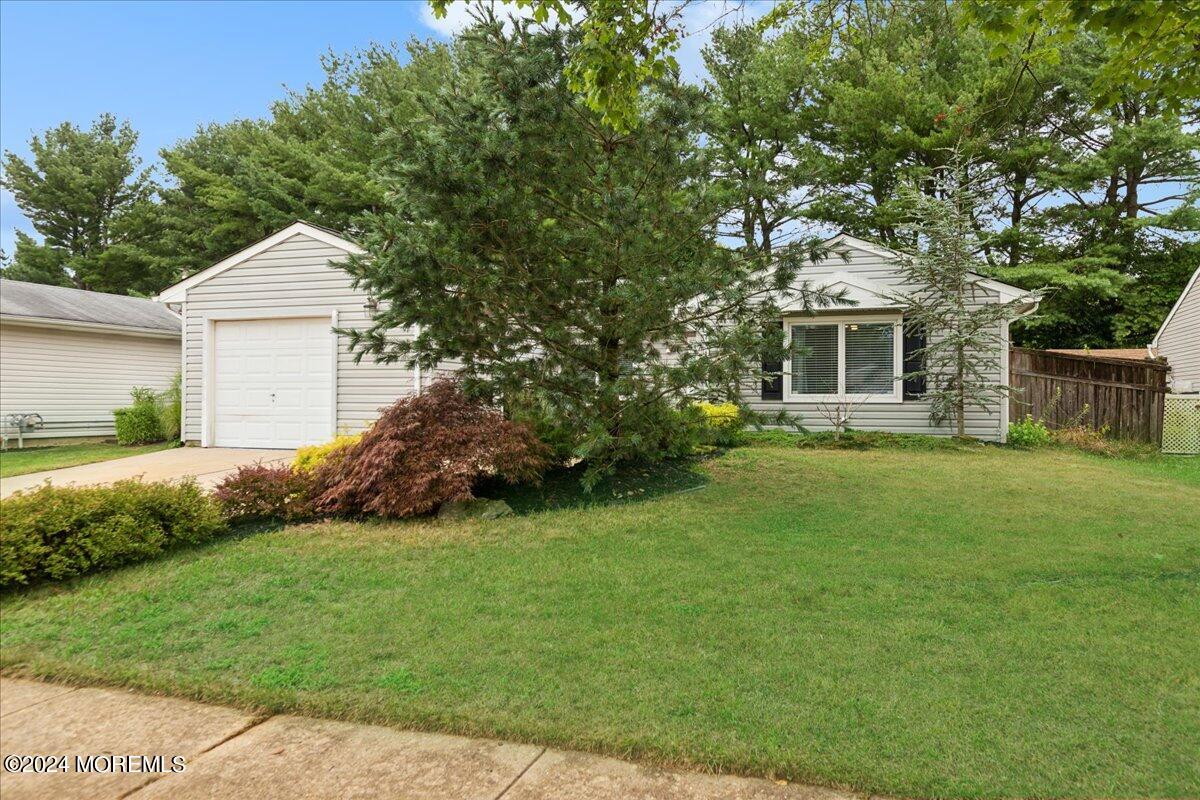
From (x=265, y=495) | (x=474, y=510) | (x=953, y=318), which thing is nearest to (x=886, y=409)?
(x=953, y=318)

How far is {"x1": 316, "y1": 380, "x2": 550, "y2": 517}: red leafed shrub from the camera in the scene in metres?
5.79

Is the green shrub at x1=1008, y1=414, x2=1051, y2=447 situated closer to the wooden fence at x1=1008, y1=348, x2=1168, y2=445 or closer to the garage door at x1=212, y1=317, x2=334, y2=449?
the wooden fence at x1=1008, y1=348, x2=1168, y2=445

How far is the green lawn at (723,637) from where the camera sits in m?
2.34

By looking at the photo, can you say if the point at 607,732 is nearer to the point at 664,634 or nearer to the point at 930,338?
the point at 664,634

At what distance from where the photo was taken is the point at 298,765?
2.24m

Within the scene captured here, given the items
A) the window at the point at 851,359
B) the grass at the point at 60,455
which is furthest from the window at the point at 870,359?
the grass at the point at 60,455

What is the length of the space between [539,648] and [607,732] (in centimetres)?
81

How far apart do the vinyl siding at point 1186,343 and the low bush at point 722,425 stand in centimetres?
1155

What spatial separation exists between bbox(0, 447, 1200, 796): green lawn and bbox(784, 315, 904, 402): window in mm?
5953

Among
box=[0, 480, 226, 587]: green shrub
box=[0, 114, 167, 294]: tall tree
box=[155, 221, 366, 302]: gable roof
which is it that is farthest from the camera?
box=[0, 114, 167, 294]: tall tree

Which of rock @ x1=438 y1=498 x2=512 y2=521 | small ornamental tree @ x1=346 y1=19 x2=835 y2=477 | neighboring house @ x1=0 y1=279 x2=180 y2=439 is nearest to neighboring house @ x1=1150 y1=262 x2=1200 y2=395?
small ornamental tree @ x1=346 y1=19 x2=835 y2=477

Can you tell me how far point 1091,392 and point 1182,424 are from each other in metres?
1.49

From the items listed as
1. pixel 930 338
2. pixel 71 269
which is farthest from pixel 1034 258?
pixel 71 269

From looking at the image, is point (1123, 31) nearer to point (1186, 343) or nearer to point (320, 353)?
point (320, 353)
